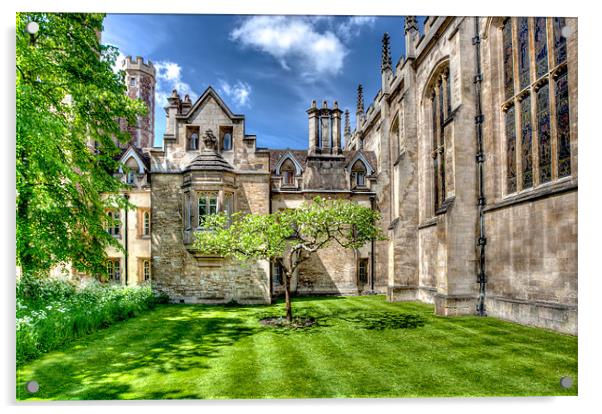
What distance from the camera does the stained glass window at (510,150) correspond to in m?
9.38

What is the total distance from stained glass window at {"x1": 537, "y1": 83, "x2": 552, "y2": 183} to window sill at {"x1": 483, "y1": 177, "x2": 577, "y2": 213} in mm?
372

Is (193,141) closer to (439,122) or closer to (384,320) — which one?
(439,122)

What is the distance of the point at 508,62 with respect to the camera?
9.52 metres

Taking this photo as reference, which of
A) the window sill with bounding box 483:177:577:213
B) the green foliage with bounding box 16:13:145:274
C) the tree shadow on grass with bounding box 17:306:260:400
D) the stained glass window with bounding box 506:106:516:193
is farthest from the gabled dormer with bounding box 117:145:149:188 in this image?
the stained glass window with bounding box 506:106:516:193

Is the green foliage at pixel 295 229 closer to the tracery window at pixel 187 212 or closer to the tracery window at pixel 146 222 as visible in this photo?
the tracery window at pixel 187 212

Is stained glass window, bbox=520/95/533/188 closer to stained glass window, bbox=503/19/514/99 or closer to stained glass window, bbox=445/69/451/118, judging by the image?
stained glass window, bbox=503/19/514/99

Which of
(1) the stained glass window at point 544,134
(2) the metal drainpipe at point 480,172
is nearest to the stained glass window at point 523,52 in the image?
(1) the stained glass window at point 544,134

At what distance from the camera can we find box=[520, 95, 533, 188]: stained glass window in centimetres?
873

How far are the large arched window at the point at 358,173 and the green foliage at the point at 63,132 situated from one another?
12.6m

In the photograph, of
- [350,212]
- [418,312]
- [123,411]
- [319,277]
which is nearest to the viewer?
[123,411]

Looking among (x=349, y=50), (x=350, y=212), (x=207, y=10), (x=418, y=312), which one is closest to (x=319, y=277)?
(x=418, y=312)
